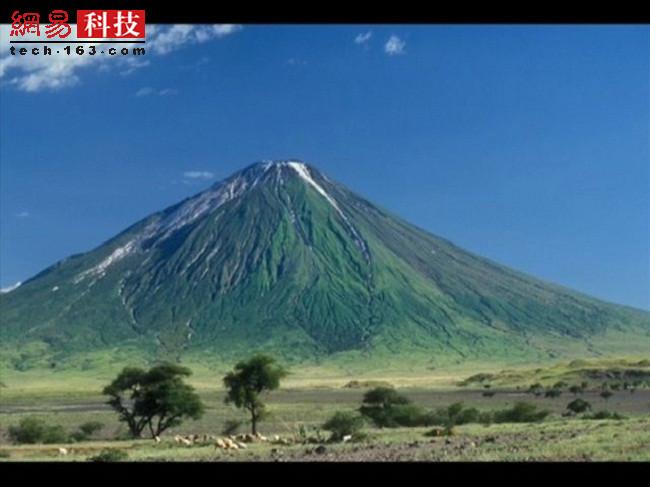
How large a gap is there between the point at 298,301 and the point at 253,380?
403ft

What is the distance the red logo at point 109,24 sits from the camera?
188 inches

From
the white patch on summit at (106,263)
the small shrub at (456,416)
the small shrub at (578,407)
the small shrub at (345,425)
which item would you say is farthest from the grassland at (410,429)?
the white patch on summit at (106,263)

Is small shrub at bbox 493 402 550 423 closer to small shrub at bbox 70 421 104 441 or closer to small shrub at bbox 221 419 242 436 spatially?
small shrub at bbox 221 419 242 436

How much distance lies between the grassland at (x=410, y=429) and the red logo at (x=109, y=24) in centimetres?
965

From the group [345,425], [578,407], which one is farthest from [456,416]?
[578,407]

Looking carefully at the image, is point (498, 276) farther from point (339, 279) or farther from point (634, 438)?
point (634, 438)

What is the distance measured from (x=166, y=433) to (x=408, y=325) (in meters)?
111

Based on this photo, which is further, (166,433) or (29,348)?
(29,348)

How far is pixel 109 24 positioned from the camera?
533cm

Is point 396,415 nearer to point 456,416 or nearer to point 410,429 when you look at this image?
point 456,416
